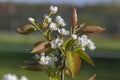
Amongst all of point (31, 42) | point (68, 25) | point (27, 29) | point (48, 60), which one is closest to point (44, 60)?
point (48, 60)

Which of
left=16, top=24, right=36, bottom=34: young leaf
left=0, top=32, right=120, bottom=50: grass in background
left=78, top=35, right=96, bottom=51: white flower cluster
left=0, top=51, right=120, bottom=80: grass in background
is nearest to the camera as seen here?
left=78, top=35, right=96, bottom=51: white flower cluster

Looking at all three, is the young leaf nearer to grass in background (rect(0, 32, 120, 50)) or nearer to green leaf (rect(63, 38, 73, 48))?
green leaf (rect(63, 38, 73, 48))

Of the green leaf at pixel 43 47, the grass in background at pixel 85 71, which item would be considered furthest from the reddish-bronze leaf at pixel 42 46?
the grass in background at pixel 85 71

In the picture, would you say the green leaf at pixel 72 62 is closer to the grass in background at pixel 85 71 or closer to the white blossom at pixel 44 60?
the white blossom at pixel 44 60

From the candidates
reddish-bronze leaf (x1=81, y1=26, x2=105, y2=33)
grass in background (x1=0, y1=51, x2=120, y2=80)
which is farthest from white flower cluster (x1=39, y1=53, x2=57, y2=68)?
grass in background (x1=0, y1=51, x2=120, y2=80)

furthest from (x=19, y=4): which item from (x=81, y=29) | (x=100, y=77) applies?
(x=81, y=29)

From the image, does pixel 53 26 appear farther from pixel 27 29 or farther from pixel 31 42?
pixel 31 42
